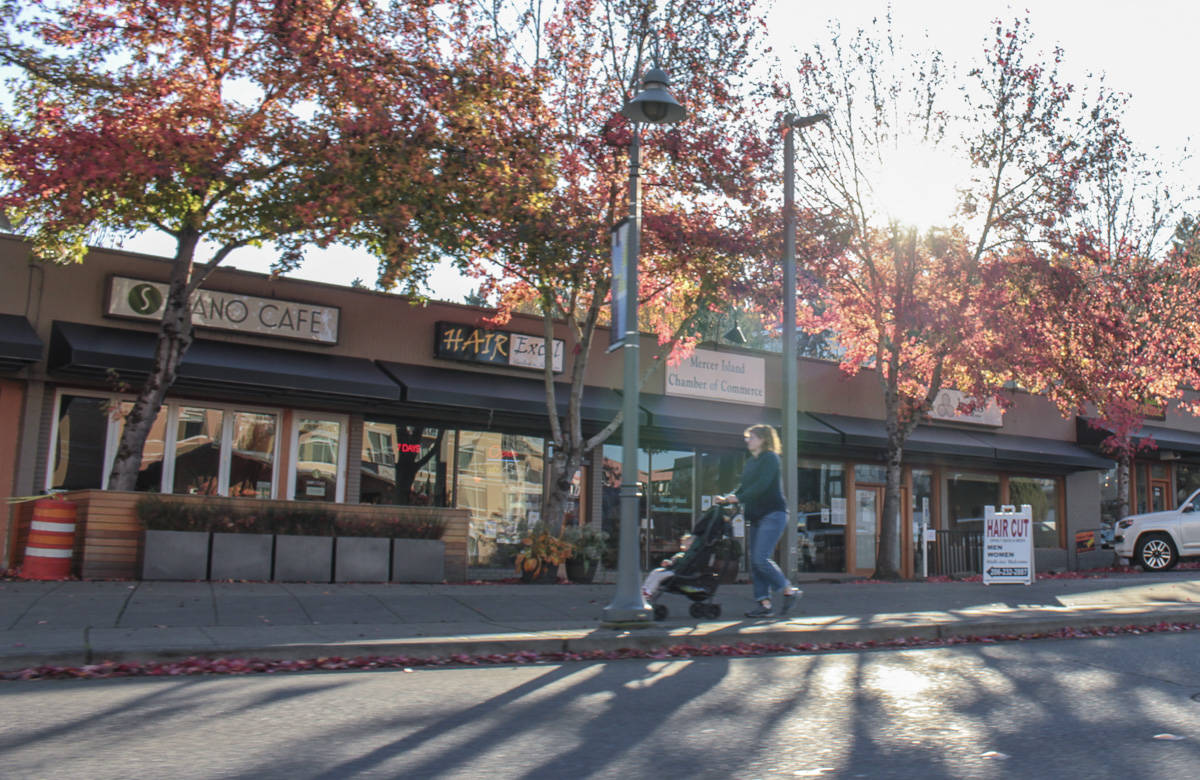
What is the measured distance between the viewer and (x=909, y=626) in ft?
31.0

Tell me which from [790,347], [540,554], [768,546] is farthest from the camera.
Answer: [790,347]

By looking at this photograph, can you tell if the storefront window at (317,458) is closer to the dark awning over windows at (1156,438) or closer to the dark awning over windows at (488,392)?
the dark awning over windows at (488,392)

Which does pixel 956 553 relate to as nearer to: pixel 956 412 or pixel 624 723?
pixel 956 412

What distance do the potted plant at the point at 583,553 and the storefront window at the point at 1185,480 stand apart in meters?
21.8

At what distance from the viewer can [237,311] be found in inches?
661

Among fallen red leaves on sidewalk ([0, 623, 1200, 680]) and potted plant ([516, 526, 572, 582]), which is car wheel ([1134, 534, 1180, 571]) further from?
fallen red leaves on sidewalk ([0, 623, 1200, 680])

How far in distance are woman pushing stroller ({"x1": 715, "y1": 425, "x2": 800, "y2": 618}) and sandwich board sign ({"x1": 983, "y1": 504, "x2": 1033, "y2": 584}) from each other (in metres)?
6.47

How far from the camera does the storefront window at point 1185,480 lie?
30.9m

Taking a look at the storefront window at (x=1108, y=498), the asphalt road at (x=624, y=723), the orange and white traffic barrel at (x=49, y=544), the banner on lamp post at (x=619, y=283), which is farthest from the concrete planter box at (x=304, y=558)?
the storefront window at (x=1108, y=498)

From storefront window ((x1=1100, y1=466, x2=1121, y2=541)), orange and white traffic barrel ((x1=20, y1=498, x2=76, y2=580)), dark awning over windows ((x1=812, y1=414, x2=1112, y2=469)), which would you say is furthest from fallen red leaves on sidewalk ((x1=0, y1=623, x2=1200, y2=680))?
storefront window ((x1=1100, y1=466, x2=1121, y2=541))

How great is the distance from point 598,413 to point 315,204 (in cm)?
736

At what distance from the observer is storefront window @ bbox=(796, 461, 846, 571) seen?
23016mm

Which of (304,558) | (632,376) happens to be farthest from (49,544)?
(632,376)

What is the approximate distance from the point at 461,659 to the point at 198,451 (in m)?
10.7
